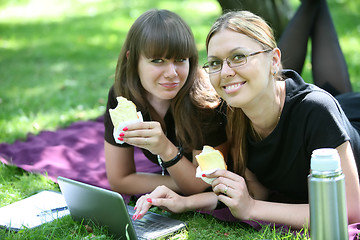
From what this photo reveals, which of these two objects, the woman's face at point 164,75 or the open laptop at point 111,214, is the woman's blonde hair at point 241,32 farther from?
the open laptop at point 111,214

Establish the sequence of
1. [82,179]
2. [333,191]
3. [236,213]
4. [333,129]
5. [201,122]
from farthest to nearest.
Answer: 1. [82,179]
2. [201,122]
3. [236,213]
4. [333,129]
5. [333,191]

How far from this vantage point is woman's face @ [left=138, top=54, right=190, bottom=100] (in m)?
3.35

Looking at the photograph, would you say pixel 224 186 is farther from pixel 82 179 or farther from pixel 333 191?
pixel 82 179

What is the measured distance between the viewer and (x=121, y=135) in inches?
122

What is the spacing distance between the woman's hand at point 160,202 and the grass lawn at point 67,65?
0.14 meters

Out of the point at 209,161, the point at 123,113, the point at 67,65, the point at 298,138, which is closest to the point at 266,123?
the point at 298,138

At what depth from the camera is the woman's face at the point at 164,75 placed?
132 inches

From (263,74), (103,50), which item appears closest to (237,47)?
(263,74)

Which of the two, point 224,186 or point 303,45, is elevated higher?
point 303,45

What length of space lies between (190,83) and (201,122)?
0.93 ft

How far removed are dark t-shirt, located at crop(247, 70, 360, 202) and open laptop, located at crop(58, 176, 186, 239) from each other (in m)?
0.68

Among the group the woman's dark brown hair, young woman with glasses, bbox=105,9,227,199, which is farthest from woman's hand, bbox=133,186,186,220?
the woman's dark brown hair

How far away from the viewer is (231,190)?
9.49ft

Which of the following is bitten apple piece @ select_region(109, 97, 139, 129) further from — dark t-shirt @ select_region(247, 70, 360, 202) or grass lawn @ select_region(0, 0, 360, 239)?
dark t-shirt @ select_region(247, 70, 360, 202)
